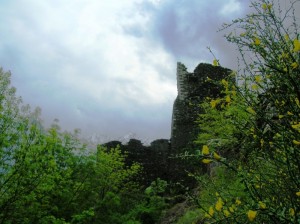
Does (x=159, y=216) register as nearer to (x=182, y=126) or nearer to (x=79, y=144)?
(x=79, y=144)

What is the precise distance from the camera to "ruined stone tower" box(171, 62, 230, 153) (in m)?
23.1

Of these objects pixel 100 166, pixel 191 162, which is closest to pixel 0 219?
pixel 100 166

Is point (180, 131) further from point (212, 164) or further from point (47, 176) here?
point (47, 176)

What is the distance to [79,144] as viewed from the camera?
616 inches

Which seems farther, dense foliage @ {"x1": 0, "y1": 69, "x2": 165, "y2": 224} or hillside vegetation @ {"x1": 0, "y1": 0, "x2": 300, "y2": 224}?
dense foliage @ {"x1": 0, "y1": 69, "x2": 165, "y2": 224}

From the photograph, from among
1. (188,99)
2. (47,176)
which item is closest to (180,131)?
(188,99)

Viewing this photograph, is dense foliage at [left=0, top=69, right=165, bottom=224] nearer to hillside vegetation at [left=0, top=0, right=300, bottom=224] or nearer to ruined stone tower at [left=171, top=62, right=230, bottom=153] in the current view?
hillside vegetation at [left=0, top=0, right=300, bottom=224]

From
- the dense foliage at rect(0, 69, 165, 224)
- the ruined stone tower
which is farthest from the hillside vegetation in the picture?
the ruined stone tower

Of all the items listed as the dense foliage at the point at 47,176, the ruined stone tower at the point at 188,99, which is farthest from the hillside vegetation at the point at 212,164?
the ruined stone tower at the point at 188,99

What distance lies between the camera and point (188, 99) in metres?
23.5

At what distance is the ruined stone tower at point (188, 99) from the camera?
23125 mm

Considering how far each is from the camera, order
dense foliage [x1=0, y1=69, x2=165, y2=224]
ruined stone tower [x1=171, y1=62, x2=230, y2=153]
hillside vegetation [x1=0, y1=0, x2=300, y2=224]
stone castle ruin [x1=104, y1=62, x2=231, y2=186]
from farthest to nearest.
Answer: ruined stone tower [x1=171, y1=62, x2=230, y2=153]
stone castle ruin [x1=104, y1=62, x2=231, y2=186]
dense foliage [x1=0, y1=69, x2=165, y2=224]
hillside vegetation [x1=0, y1=0, x2=300, y2=224]

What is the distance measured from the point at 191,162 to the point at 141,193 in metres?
3.67

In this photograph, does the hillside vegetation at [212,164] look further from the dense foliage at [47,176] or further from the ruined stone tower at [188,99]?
the ruined stone tower at [188,99]
